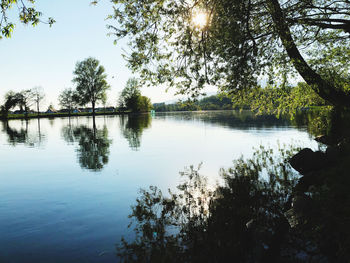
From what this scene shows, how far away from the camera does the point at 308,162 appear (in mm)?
12664

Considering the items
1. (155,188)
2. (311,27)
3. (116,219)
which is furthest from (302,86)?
(116,219)

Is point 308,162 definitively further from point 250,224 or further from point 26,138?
point 26,138

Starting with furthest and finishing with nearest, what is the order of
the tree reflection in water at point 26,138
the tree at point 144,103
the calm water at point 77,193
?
1. the tree at point 144,103
2. the tree reflection in water at point 26,138
3. the calm water at point 77,193

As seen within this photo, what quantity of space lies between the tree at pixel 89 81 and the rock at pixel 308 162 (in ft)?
300

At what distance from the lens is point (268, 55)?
516 inches

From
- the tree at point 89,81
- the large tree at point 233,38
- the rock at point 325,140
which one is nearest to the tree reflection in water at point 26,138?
the large tree at point 233,38

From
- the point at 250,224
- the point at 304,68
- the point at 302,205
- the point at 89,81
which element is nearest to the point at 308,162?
the point at 304,68

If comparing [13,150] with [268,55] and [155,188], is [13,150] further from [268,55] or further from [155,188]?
[268,55]

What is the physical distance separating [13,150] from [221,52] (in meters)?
22.5

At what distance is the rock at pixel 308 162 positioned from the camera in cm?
1251

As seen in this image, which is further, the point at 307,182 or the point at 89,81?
the point at 89,81

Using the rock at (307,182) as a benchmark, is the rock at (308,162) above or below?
above

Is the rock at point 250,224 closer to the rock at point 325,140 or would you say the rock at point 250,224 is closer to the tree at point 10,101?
the rock at point 325,140

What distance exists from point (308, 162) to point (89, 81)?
9433cm
